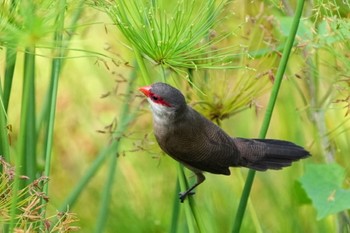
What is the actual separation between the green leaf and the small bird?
2.8 inches

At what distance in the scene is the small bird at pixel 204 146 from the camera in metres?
2.49

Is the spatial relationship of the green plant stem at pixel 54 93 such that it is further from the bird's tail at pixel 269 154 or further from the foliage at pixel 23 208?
the bird's tail at pixel 269 154

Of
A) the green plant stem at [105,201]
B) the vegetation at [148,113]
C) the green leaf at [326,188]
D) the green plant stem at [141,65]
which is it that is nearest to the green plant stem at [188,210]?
the vegetation at [148,113]

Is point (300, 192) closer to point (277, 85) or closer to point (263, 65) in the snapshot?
point (263, 65)

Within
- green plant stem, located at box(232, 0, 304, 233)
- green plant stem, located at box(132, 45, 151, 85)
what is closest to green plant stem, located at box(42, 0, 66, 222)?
green plant stem, located at box(132, 45, 151, 85)

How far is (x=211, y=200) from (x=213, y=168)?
0.85 meters

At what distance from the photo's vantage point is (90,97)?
4055mm

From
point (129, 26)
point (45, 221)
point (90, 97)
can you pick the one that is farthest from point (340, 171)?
point (90, 97)

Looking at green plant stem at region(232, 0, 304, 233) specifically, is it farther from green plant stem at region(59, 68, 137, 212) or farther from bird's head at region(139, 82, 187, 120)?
green plant stem at region(59, 68, 137, 212)

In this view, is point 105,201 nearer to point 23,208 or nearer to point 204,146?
point 204,146

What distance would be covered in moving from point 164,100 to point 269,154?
0.38 m

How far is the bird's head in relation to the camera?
91.3 inches

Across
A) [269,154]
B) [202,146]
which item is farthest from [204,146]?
[269,154]

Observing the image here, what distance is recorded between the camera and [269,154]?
103 inches
